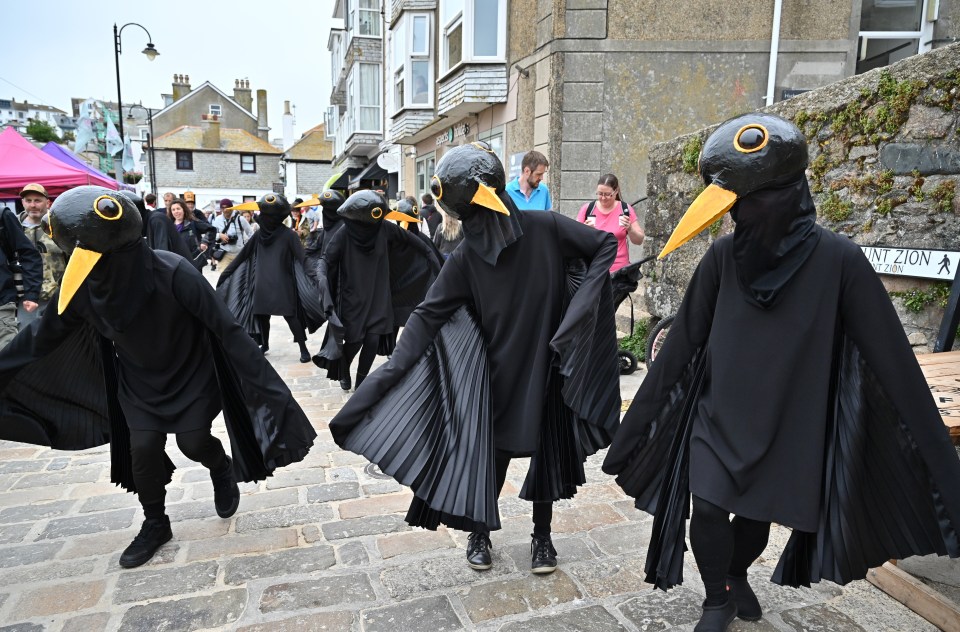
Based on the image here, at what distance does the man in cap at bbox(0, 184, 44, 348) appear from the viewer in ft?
19.8

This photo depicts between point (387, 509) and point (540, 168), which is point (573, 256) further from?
point (540, 168)

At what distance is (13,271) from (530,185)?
193 inches

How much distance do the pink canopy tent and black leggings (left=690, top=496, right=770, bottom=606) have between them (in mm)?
11952

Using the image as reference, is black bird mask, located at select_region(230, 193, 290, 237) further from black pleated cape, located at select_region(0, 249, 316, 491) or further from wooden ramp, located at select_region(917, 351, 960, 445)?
wooden ramp, located at select_region(917, 351, 960, 445)

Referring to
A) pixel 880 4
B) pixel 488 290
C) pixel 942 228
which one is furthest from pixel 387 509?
pixel 880 4

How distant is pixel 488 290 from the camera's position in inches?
118

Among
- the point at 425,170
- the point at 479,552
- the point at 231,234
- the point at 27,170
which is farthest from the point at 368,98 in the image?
the point at 479,552

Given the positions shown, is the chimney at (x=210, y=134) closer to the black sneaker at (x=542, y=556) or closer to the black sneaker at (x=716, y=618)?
the black sneaker at (x=542, y=556)

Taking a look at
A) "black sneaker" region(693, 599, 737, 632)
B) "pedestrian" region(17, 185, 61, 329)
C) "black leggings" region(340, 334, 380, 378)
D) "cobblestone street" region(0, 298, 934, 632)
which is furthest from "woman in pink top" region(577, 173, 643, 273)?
"pedestrian" region(17, 185, 61, 329)

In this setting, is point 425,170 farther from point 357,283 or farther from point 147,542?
point 147,542

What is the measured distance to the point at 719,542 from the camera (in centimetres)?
239

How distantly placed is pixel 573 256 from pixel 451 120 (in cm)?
1423

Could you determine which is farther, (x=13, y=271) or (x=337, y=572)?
(x=13, y=271)

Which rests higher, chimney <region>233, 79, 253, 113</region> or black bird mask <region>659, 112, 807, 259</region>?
chimney <region>233, 79, 253, 113</region>
